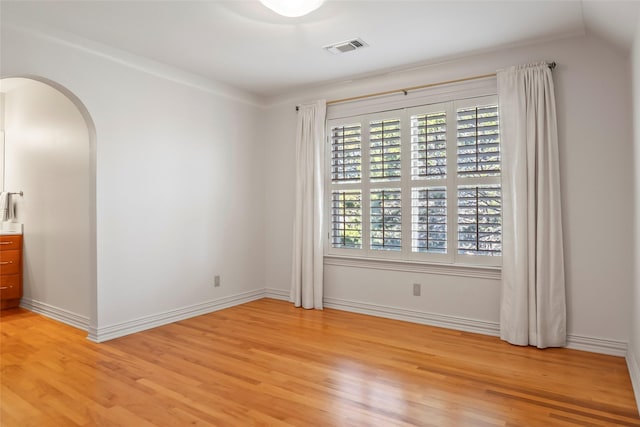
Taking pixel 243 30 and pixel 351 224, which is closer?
pixel 243 30

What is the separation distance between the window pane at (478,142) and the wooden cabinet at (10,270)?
525cm

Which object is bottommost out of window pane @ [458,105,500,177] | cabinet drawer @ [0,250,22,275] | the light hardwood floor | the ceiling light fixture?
the light hardwood floor

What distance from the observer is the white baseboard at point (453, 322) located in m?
3.29

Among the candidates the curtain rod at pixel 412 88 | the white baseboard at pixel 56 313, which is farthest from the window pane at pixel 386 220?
the white baseboard at pixel 56 313

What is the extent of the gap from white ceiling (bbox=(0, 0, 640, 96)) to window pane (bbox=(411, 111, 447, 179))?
0.60 m

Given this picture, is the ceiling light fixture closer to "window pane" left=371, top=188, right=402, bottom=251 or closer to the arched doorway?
the arched doorway

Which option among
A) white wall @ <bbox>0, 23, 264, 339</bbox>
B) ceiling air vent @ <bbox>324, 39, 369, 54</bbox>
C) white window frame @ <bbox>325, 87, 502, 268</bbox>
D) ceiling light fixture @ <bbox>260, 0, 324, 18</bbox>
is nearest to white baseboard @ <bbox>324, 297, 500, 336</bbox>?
white window frame @ <bbox>325, 87, 502, 268</bbox>

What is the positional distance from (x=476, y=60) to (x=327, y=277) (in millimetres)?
2879

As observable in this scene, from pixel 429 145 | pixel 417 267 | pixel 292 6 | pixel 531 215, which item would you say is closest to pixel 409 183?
pixel 429 145

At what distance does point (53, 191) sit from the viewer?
441 cm

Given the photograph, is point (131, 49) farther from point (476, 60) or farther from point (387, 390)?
point (387, 390)

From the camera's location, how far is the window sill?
3.85 m

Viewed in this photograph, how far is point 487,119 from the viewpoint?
3832 millimetres

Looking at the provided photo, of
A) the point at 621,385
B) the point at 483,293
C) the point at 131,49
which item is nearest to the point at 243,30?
the point at 131,49
